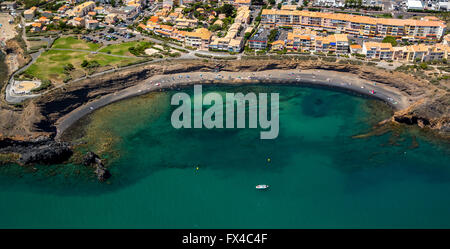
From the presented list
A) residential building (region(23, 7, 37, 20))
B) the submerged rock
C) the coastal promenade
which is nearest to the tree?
the coastal promenade

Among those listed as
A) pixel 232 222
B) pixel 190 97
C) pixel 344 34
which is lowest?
pixel 232 222

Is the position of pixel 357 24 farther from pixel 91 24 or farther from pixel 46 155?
pixel 46 155

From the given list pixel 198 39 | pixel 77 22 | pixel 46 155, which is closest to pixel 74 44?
pixel 77 22

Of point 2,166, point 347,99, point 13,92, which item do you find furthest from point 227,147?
point 13,92

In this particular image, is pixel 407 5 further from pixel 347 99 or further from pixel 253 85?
pixel 253 85

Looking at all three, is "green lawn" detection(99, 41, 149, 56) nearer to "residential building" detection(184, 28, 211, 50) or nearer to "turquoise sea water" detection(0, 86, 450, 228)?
"residential building" detection(184, 28, 211, 50)

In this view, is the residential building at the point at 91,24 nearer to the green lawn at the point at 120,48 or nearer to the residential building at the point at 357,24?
the green lawn at the point at 120,48
